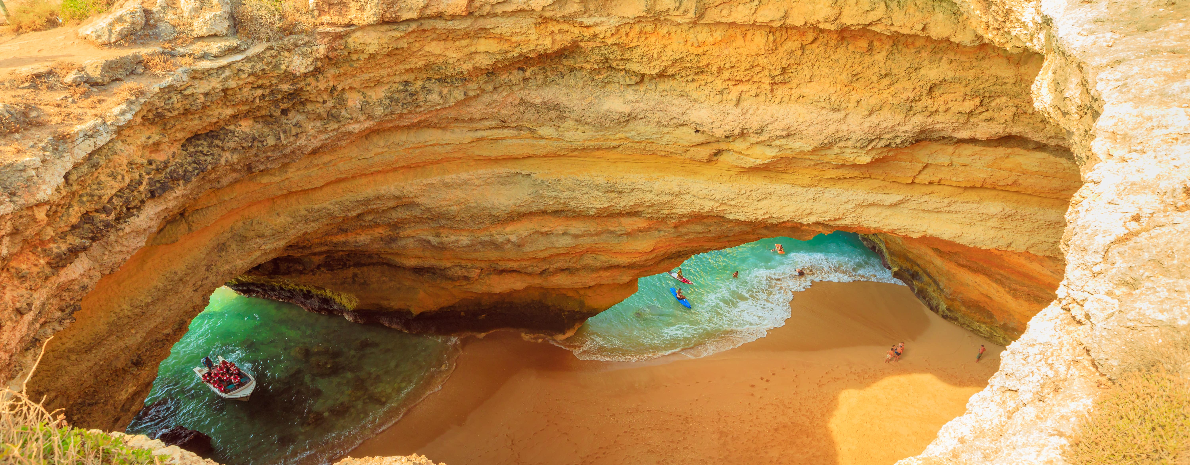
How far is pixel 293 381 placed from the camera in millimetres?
11883

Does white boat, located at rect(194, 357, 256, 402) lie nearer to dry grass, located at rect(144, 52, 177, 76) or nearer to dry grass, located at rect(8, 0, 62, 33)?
dry grass, located at rect(8, 0, 62, 33)

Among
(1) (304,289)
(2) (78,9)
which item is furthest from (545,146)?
(1) (304,289)

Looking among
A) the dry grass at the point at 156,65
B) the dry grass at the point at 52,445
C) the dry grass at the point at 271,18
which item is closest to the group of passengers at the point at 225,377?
the dry grass at the point at 156,65

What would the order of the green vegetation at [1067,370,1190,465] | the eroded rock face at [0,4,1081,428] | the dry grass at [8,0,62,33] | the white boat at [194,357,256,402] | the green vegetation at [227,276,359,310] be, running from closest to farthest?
1. the green vegetation at [1067,370,1190,465]
2. the eroded rock face at [0,4,1081,428]
3. the dry grass at [8,0,62,33]
4. the white boat at [194,357,256,402]
5. the green vegetation at [227,276,359,310]

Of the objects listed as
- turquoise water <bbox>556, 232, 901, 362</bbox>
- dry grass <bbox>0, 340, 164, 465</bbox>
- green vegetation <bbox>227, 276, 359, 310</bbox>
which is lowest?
turquoise water <bbox>556, 232, 901, 362</bbox>

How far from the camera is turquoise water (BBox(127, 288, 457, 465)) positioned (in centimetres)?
1062

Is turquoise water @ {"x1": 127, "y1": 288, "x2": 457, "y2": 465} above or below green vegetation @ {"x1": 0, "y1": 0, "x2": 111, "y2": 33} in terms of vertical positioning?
below

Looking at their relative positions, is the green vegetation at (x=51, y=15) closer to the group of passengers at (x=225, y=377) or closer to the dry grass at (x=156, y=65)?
the dry grass at (x=156, y=65)

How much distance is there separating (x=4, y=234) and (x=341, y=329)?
8.60 meters

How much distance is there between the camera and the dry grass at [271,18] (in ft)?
21.3

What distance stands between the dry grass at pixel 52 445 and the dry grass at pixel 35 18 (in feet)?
18.2

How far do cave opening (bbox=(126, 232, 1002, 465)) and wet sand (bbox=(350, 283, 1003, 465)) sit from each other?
4 centimetres

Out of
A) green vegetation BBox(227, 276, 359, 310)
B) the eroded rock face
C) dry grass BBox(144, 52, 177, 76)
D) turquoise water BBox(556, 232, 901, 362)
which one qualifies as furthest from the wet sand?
dry grass BBox(144, 52, 177, 76)

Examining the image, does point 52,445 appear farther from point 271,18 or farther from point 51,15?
point 51,15
